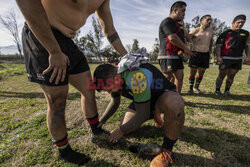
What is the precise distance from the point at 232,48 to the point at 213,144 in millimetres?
3366

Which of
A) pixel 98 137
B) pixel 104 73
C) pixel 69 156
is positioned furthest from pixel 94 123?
pixel 104 73

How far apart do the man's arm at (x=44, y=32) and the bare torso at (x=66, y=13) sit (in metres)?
0.25

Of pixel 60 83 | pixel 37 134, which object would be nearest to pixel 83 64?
pixel 60 83

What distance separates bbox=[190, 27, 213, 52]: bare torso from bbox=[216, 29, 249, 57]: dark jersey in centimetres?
47

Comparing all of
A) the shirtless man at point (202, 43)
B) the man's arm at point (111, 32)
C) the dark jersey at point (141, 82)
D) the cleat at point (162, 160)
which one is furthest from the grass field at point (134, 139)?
the shirtless man at point (202, 43)

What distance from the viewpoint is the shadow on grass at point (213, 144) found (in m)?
1.70

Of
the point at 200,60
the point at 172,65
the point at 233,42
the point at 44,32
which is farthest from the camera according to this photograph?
the point at 200,60

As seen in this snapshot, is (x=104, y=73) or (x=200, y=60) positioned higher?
(x=200, y=60)

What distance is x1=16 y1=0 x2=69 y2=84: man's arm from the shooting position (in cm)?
97

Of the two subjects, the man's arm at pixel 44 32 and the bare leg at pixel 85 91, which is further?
the bare leg at pixel 85 91

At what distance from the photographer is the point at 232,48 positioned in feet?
12.7

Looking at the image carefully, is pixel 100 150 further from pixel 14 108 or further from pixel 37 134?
pixel 14 108

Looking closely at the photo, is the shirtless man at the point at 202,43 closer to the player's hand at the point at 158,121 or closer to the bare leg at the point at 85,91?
the player's hand at the point at 158,121

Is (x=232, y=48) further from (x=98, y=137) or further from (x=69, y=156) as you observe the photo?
(x=69, y=156)
